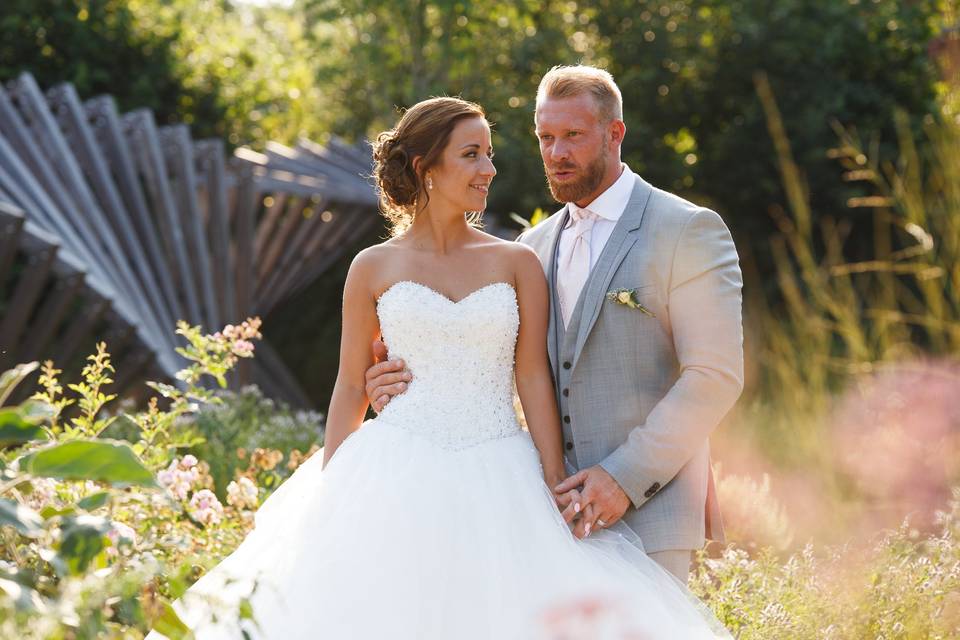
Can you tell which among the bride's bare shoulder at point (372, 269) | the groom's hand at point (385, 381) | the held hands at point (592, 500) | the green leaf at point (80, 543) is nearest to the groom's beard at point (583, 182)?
the bride's bare shoulder at point (372, 269)

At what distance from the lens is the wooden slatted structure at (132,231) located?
7.03m

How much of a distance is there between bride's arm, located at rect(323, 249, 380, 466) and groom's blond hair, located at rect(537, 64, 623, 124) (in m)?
0.70

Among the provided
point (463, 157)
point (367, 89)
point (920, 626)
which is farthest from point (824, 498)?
point (367, 89)

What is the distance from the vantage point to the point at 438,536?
2.77 metres

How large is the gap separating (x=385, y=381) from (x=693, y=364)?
837 millimetres

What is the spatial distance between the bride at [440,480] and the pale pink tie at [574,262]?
0.07 metres

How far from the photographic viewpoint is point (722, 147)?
1337 cm

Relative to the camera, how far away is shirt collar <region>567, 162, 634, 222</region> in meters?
3.23

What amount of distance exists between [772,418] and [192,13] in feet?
30.5

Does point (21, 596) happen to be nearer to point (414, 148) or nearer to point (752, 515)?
point (414, 148)

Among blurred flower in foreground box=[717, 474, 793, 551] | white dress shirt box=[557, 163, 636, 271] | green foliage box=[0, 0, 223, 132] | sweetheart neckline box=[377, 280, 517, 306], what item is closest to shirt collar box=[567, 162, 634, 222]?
white dress shirt box=[557, 163, 636, 271]

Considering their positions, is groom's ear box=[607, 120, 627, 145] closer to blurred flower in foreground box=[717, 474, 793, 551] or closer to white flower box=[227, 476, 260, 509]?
blurred flower in foreground box=[717, 474, 793, 551]

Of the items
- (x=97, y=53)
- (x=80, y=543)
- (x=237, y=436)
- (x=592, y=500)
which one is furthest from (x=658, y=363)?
(x=97, y=53)

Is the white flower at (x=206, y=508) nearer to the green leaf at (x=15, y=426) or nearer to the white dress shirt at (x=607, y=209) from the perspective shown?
the white dress shirt at (x=607, y=209)
